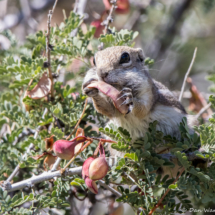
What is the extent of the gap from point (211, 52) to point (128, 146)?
380 centimetres

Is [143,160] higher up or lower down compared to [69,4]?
lower down

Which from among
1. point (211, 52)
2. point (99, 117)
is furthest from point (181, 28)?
point (99, 117)

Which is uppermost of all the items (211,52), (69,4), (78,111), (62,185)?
(69,4)

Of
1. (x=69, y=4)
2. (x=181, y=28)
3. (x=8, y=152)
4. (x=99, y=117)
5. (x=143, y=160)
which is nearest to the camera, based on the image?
(x=143, y=160)

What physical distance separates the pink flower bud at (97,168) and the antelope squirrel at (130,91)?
1.66 ft

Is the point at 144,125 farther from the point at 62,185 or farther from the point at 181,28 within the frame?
the point at 181,28

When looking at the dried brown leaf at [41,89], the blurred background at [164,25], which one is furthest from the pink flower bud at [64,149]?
the blurred background at [164,25]

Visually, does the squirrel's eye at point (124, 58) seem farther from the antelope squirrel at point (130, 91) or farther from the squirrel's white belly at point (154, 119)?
the squirrel's white belly at point (154, 119)

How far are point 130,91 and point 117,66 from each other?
1.07 feet

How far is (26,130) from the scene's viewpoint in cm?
310

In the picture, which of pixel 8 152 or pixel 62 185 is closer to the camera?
pixel 62 185

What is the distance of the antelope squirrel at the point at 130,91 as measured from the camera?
2.43 meters

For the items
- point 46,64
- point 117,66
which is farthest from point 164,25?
point 46,64

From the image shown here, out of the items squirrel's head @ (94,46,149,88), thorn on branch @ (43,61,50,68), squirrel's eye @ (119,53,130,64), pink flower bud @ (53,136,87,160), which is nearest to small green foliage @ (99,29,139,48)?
squirrel's head @ (94,46,149,88)
